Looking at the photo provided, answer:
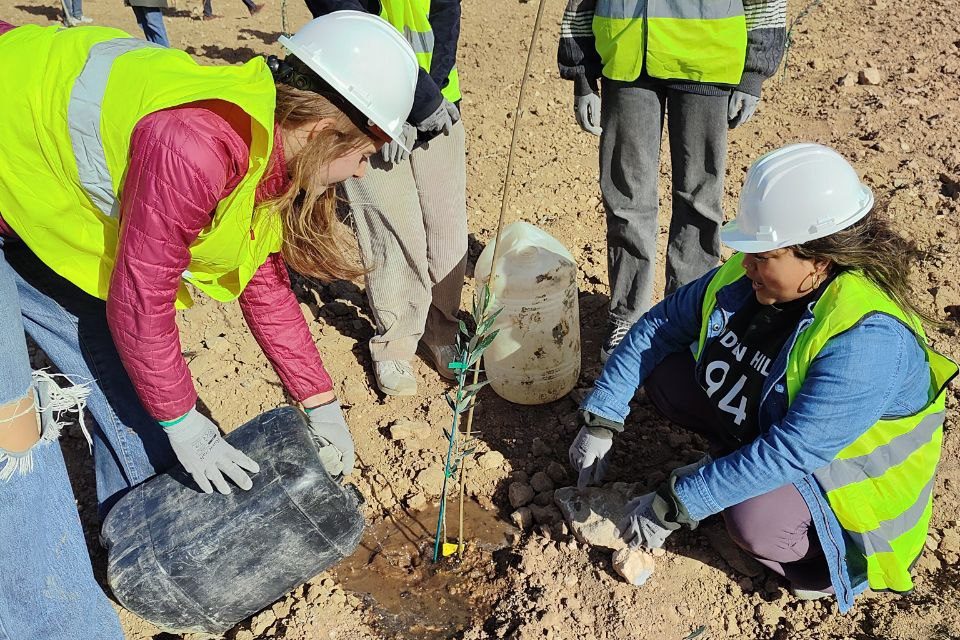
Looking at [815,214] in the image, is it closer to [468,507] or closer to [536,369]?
[536,369]

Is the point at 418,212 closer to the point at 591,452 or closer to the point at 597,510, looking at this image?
the point at 591,452

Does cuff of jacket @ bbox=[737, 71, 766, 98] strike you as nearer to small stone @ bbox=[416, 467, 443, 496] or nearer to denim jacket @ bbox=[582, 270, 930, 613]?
denim jacket @ bbox=[582, 270, 930, 613]

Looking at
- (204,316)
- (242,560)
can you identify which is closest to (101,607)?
(242,560)

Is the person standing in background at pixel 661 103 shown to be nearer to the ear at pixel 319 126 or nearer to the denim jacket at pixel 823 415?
the denim jacket at pixel 823 415

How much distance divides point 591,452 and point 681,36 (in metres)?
1.31

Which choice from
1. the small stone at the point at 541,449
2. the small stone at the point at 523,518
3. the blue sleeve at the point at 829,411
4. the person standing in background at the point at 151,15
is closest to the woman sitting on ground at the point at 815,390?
the blue sleeve at the point at 829,411

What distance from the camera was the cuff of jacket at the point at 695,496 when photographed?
74.7 inches

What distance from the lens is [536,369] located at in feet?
9.03

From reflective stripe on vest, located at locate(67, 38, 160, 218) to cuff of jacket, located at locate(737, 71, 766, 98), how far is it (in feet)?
5.94

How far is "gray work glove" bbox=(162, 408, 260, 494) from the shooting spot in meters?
1.70

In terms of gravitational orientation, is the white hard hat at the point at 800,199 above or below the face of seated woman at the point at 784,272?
above

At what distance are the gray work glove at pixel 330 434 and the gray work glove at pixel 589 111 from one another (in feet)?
4.37

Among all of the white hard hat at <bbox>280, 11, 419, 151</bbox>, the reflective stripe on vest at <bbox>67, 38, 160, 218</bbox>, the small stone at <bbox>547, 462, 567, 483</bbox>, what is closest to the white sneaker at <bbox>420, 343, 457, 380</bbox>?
the small stone at <bbox>547, 462, 567, 483</bbox>

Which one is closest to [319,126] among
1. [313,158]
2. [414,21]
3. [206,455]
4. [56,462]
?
[313,158]
